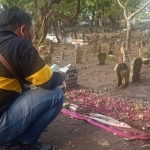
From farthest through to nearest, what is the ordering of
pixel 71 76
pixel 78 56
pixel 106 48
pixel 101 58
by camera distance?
pixel 106 48 < pixel 78 56 < pixel 101 58 < pixel 71 76

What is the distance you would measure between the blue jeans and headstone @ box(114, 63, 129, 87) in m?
3.65

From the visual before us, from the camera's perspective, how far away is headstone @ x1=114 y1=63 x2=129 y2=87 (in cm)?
626

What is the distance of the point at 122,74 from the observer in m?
6.36

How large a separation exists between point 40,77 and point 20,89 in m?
0.27

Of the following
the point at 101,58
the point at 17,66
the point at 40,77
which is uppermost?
the point at 17,66

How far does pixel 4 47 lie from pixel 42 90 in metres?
0.55

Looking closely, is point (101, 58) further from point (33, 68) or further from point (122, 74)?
point (33, 68)

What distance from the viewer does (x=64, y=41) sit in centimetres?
1703

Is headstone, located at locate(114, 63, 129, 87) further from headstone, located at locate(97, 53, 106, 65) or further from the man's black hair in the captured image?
the man's black hair

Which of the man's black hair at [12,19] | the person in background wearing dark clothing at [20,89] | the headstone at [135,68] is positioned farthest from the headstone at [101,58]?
the man's black hair at [12,19]

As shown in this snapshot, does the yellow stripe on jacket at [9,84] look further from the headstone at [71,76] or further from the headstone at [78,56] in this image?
the headstone at [78,56]

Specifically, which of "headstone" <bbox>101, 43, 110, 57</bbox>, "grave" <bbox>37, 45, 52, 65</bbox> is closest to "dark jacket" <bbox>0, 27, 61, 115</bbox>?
"grave" <bbox>37, 45, 52, 65</bbox>

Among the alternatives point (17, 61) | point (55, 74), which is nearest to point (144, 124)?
point (55, 74)

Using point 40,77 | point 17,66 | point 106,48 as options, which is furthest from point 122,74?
point 17,66
